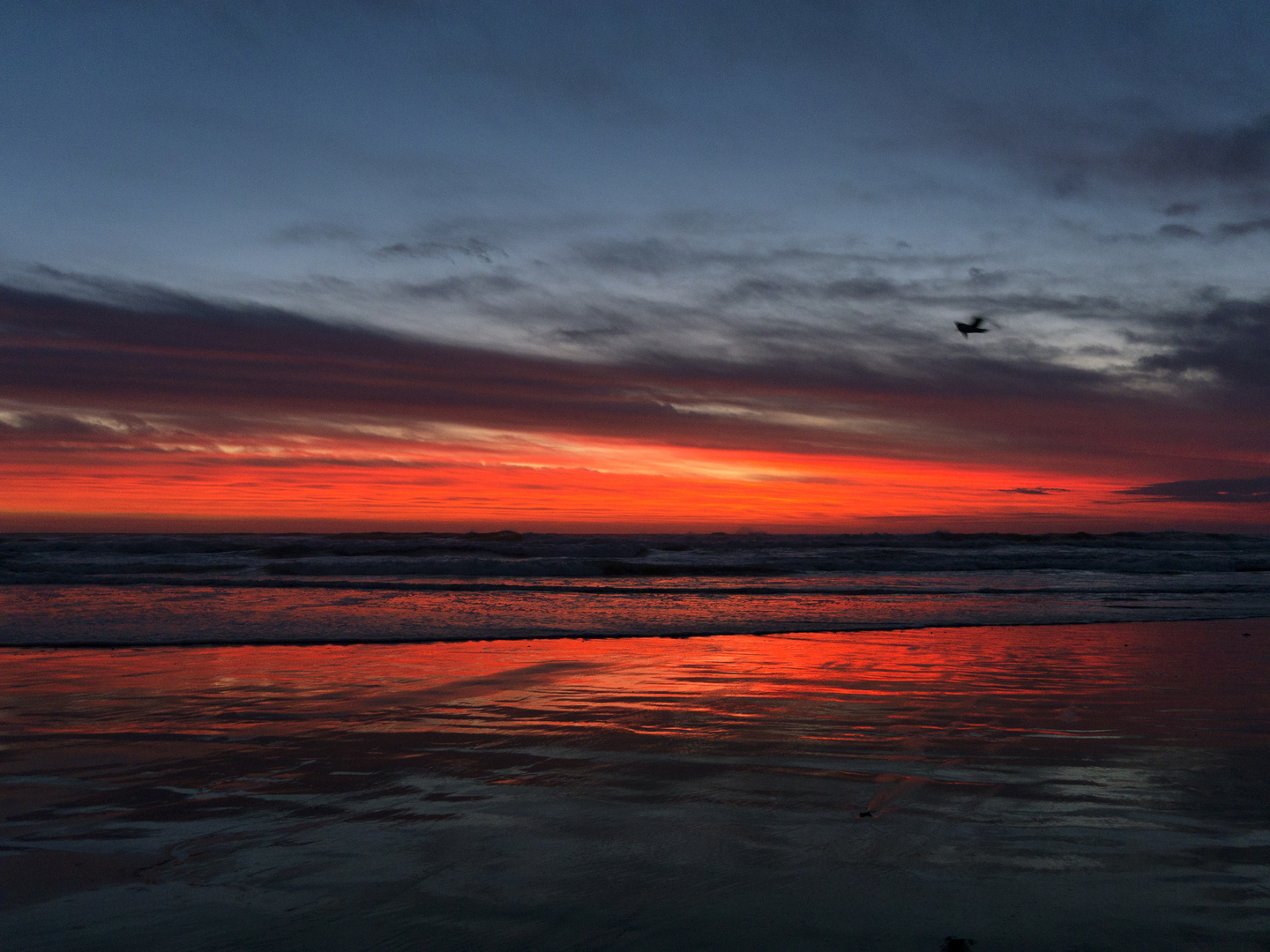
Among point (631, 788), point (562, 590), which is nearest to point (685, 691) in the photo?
point (631, 788)

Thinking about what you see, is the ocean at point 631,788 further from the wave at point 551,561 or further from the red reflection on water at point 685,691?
the wave at point 551,561

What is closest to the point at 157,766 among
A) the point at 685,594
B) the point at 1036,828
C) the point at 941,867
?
the point at 941,867

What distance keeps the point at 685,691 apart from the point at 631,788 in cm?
286

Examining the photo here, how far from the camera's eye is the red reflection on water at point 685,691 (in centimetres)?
584

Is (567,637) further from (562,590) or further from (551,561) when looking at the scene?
(551,561)

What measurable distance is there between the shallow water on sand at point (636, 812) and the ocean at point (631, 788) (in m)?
0.02

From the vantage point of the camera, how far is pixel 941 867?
3.38m

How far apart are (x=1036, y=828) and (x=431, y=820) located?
9.47 ft

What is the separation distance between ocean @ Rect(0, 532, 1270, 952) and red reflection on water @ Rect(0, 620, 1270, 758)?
0.17 feet

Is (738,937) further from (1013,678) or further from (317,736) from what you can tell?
(1013,678)

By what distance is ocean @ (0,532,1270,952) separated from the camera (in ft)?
9.78

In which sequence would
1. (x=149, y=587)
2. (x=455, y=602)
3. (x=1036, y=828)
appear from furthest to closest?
1. (x=149, y=587)
2. (x=455, y=602)
3. (x=1036, y=828)

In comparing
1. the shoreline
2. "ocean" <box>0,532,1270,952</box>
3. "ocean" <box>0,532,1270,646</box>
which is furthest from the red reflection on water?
"ocean" <box>0,532,1270,646</box>

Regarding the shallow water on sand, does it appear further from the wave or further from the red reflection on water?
the wave
